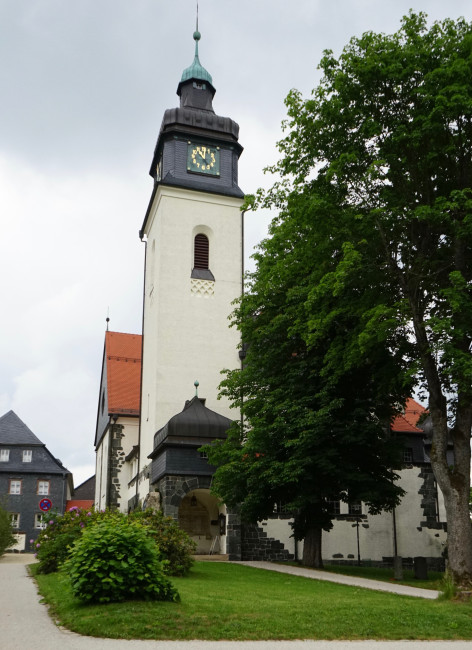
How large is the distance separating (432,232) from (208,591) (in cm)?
938

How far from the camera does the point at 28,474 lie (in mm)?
49906

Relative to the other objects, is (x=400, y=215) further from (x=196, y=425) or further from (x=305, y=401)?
(x=196, y=425)

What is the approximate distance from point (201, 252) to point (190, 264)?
898 millimetres

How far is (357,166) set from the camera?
651 inches

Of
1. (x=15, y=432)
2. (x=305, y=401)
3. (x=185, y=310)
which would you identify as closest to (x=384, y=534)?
(x=305, y=401)

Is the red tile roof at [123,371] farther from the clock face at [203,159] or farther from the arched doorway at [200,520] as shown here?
the clock face at [203,159]

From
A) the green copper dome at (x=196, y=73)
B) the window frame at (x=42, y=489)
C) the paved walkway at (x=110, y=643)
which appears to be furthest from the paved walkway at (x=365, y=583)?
the window frame at (x=42, y=489)

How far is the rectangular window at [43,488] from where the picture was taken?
5009 centimetres

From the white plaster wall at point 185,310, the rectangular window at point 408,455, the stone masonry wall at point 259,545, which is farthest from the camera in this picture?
the rectangular window at point 408,455

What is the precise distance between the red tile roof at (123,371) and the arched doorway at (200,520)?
10239 millimetres

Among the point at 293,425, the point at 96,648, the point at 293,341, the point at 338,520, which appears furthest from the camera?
the point at 338,520

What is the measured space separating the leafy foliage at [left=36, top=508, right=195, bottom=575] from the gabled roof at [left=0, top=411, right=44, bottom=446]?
105ft

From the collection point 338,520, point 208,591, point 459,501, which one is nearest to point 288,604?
point 208,591

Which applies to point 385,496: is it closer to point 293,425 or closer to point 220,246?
point 293,425
